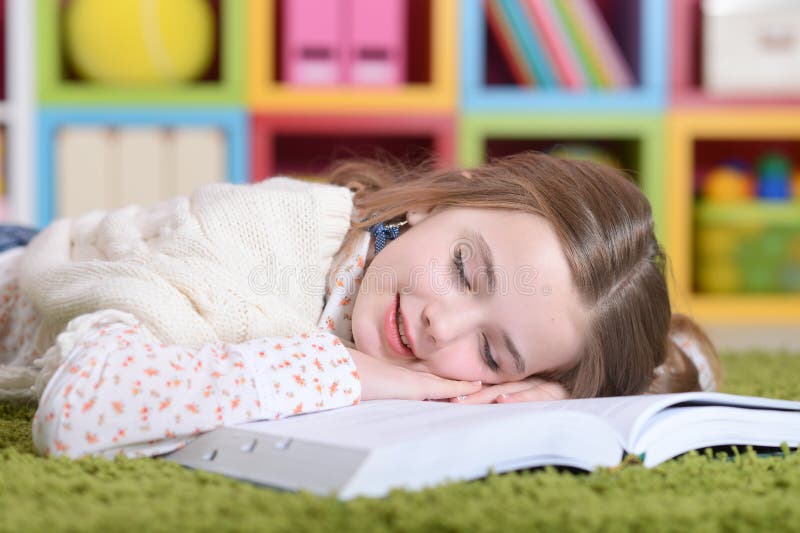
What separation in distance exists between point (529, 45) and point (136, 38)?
0.91 meters

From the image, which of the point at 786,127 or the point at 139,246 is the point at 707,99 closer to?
the point at 786,127

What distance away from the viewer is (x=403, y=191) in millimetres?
1112

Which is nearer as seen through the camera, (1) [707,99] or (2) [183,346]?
(2) [183,346]

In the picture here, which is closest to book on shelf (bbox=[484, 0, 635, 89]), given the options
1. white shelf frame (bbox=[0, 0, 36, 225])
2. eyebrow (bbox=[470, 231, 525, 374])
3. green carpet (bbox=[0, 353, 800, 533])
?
white shelf frame (bbox=[0, 0, 36, 225])

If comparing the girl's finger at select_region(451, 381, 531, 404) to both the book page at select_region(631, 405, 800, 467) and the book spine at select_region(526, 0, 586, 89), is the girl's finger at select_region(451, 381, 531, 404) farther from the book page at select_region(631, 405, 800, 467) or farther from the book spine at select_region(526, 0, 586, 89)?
the book spine at select_region(526, 0, 586, 89)

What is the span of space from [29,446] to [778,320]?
1917mm

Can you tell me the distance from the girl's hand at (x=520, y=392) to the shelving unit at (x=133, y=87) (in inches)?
55.6

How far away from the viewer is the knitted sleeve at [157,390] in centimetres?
72

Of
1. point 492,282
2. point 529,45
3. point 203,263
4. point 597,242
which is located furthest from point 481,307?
point 529,45

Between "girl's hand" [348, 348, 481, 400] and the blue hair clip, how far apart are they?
186mm

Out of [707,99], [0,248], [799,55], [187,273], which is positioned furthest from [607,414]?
[799,55]

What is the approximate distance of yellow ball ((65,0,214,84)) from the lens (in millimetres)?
2139

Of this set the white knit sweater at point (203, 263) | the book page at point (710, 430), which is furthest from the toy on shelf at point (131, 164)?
the book page at point (710, 430)

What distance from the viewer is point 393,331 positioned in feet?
3.11
